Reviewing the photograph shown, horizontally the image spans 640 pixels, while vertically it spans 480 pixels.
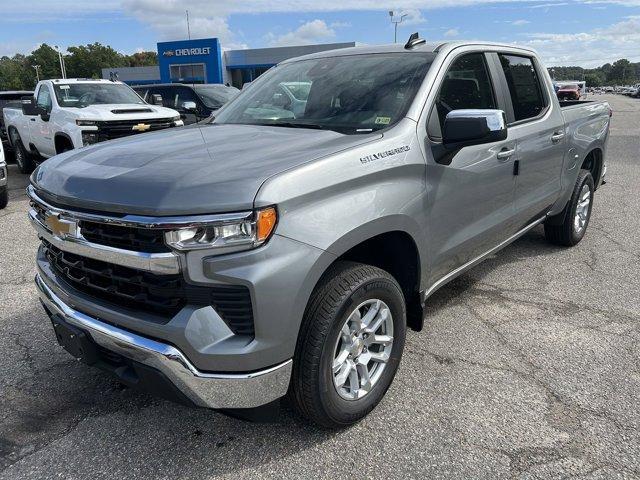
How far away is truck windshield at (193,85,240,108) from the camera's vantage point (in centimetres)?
1186

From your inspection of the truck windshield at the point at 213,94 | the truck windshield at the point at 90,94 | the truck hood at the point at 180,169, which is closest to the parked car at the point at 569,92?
the truck windshield at the point at 213,94

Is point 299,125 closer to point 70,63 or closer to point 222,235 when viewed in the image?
point 222,235

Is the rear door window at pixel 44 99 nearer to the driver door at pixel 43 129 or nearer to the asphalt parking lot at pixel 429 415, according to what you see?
the driver door at pixel 43 129

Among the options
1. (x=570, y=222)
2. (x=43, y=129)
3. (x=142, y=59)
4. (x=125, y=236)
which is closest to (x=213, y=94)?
(x=43, y=129)

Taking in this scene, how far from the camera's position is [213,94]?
12.2 meters

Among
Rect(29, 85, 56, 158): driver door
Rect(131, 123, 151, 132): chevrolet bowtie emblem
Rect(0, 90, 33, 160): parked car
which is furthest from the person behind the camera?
Rect(0, 90, 33, 160): parked car

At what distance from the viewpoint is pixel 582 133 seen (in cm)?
497

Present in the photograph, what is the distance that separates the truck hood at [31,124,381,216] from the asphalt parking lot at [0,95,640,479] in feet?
3.93

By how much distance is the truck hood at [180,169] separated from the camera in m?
2.05

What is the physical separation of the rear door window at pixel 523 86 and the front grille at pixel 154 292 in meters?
2.77

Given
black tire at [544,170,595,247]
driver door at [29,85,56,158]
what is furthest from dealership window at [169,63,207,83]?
black tire at [544,170,595,247]

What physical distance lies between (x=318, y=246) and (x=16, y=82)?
135567 millimetres

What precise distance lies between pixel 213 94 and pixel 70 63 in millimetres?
112270

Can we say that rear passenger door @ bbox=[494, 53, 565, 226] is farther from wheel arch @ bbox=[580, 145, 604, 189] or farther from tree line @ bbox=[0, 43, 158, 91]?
tree line @ bbox=[0, 43, 158, 91]
